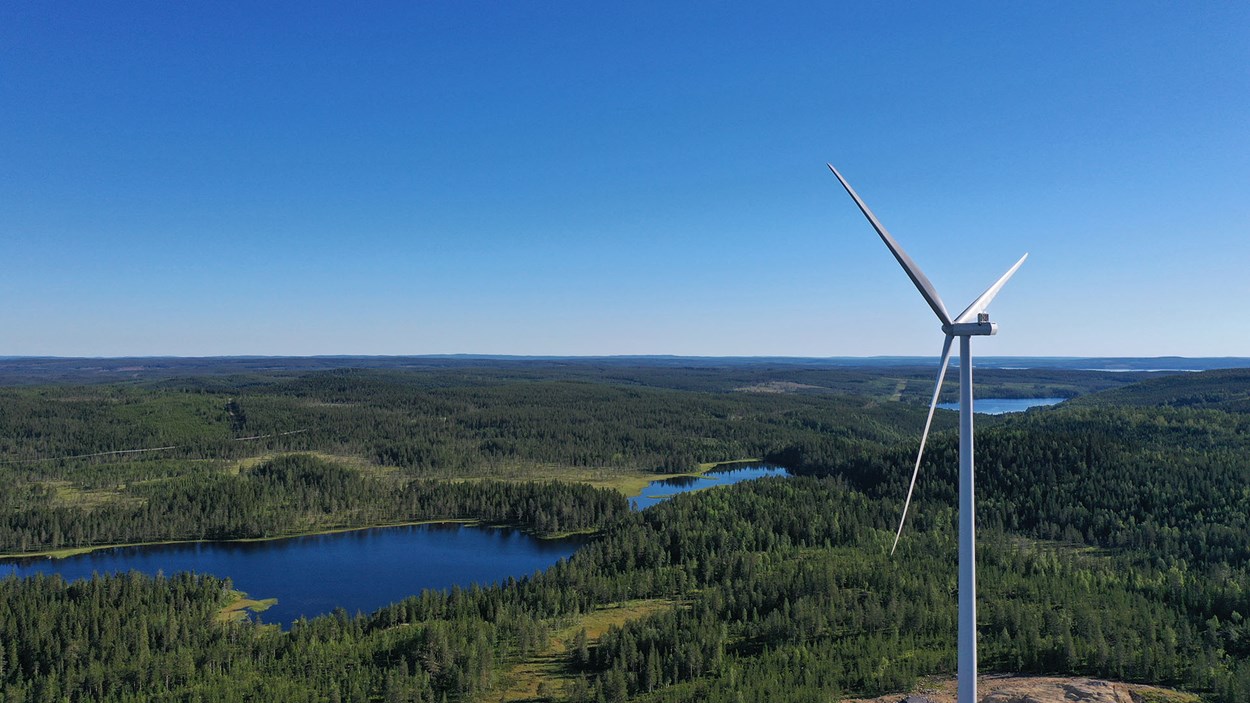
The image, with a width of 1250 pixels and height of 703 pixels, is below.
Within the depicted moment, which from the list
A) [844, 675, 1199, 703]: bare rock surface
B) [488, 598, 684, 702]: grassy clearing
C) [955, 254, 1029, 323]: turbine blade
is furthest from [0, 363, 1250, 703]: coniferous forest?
[955, 254, 1029, 323]: turbine blade

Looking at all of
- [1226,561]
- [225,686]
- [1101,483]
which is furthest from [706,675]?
[1101,483]

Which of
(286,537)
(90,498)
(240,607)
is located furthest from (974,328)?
(90,498)

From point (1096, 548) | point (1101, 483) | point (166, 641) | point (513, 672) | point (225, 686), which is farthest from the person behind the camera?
point (1101, 483)

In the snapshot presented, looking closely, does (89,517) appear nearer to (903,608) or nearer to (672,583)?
(672,583)

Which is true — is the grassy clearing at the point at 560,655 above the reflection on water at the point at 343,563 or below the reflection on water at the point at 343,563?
above

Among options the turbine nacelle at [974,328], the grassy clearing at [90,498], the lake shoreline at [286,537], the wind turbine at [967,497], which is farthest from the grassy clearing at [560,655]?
the grassy clearing at [90,498]

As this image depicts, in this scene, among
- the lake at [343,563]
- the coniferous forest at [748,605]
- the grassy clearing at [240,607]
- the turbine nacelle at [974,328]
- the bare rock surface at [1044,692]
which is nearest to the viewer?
the turbine nacelle at [974,328]

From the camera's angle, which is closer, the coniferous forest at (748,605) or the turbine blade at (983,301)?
the turbine blade at (983,301)

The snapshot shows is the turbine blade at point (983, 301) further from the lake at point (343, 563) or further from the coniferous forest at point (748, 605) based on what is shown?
the lake at point (343, 563)
